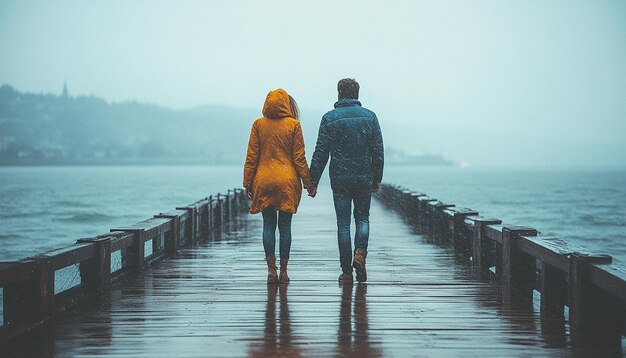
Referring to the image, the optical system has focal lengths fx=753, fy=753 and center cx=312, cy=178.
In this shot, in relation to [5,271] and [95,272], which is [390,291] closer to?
[95,272]

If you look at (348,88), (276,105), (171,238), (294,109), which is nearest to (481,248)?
(348,88)

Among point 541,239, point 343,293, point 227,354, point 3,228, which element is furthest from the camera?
point 3,228

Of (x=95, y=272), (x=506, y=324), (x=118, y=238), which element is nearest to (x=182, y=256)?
(x=118, y=238)

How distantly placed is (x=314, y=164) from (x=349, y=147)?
0.35 meters

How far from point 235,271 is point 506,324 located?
344 centimetres

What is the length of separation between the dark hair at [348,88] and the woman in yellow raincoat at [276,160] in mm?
514

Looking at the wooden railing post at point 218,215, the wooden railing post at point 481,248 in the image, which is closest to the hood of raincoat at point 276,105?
the wooden railing post at point 481,248

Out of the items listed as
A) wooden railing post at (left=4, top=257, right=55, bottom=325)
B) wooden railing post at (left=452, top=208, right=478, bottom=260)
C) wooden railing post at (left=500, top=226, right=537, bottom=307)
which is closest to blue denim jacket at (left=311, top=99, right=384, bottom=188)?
wooden railing post at (left=500, top=226, right=537, bottom=307)

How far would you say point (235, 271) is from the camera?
7.85m

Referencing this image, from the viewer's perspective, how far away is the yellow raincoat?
6562 mm

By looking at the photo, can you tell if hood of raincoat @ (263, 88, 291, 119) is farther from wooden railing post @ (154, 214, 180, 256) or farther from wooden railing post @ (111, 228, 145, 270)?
wooden railing post @ (154, 214, 180, 256)

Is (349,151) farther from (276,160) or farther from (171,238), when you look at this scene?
(171,238)

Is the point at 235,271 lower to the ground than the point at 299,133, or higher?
lower

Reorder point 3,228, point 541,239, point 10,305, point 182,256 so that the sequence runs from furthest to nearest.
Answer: point 3,228 < point 182,256 < point 541,239 < point 10,305
